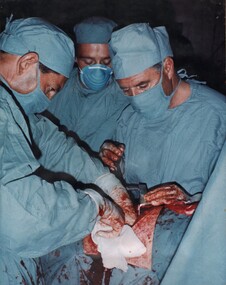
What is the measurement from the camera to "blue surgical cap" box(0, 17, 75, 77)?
1.68m

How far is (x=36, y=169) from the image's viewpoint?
1.62 metres

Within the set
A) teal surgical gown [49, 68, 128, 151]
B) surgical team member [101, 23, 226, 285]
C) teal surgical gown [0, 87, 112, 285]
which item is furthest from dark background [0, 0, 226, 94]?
teal surgical gown [0, 87, 112, 285]

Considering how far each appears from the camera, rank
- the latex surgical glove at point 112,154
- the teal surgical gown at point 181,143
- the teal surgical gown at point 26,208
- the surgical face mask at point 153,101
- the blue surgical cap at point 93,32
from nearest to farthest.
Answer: the teal surgical gown at point 26,208
the teal surgical gown at point 181,143
the surgical face mask at point 153,101
the latex surgical glove at point 112,154
the blue surgical cap at point 93,32

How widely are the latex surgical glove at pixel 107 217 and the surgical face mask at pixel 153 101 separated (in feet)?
2.29

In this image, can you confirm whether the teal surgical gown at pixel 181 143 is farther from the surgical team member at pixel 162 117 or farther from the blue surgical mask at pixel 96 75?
the blue surgical mask at pixel 96 75

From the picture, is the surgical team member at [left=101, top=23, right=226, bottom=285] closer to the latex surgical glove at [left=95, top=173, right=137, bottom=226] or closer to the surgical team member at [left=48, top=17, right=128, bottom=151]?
the latex surgical glove at [left=95, top=173, right=137, bottom=226]

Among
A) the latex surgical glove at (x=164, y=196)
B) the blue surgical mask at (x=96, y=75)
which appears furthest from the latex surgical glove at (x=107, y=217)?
the blue surgical mask at (x=96, y=75)

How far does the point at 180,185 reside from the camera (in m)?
1.91

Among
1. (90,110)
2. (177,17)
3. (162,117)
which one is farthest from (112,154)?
(177,17)

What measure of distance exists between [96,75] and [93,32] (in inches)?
14.2

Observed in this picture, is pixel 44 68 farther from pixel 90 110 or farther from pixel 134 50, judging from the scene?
pixel 90 110

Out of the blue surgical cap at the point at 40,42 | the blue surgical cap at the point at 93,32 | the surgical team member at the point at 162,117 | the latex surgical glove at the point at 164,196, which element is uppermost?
the blue surgical cap at the point at 40,42

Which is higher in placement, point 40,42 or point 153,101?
point 40,42

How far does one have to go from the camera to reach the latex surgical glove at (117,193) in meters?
1.69
